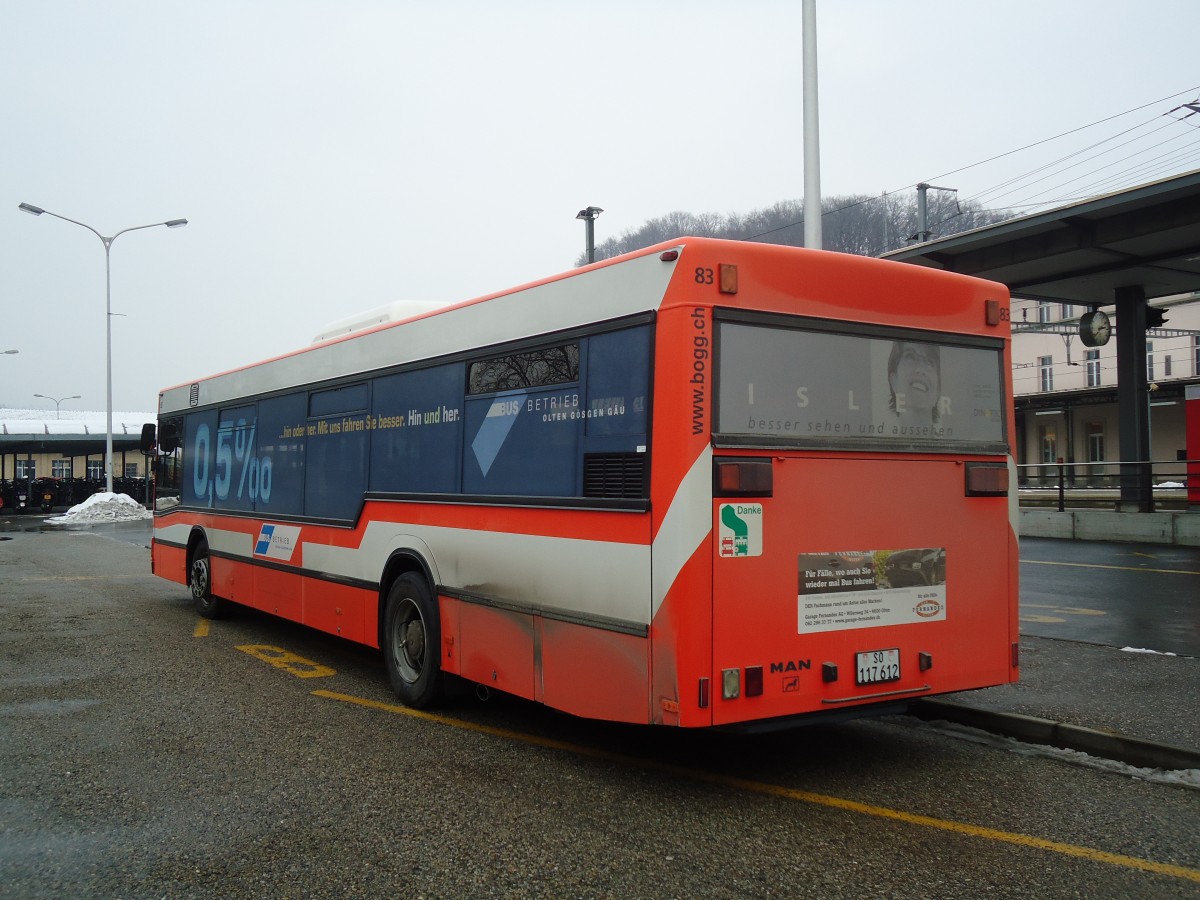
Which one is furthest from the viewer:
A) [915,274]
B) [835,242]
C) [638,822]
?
[835,242]

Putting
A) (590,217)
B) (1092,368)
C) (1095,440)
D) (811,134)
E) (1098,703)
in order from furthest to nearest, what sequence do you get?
1. (1092,368)
2. (1095,440)
3. (590,217)
4. (811,134)
5. (1098,703)

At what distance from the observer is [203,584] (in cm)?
1178

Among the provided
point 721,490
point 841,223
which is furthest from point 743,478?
point 841,223

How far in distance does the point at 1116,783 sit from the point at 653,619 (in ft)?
9.08

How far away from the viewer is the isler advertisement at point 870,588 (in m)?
5.21

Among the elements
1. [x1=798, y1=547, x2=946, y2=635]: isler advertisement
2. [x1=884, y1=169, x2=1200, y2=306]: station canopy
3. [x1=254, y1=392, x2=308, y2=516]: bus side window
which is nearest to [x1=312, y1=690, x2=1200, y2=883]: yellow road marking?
[x1=798, y1=547, x2=946, y2=635]: isler advertisement

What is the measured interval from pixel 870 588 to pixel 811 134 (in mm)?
7684

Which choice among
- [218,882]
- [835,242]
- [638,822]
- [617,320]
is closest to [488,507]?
[617,320]

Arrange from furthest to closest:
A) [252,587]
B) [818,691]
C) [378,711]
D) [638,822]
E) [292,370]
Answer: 1. [252,587]
2. [292,370]
3. [378,711]
4. [818,691]
5. [638,822]

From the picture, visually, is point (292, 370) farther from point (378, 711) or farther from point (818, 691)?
point (818, 691)

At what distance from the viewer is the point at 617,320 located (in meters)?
5.37

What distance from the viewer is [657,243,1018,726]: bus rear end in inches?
197

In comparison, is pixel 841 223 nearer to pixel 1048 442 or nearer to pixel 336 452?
pixel 1048 442

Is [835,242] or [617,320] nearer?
[617,320]
